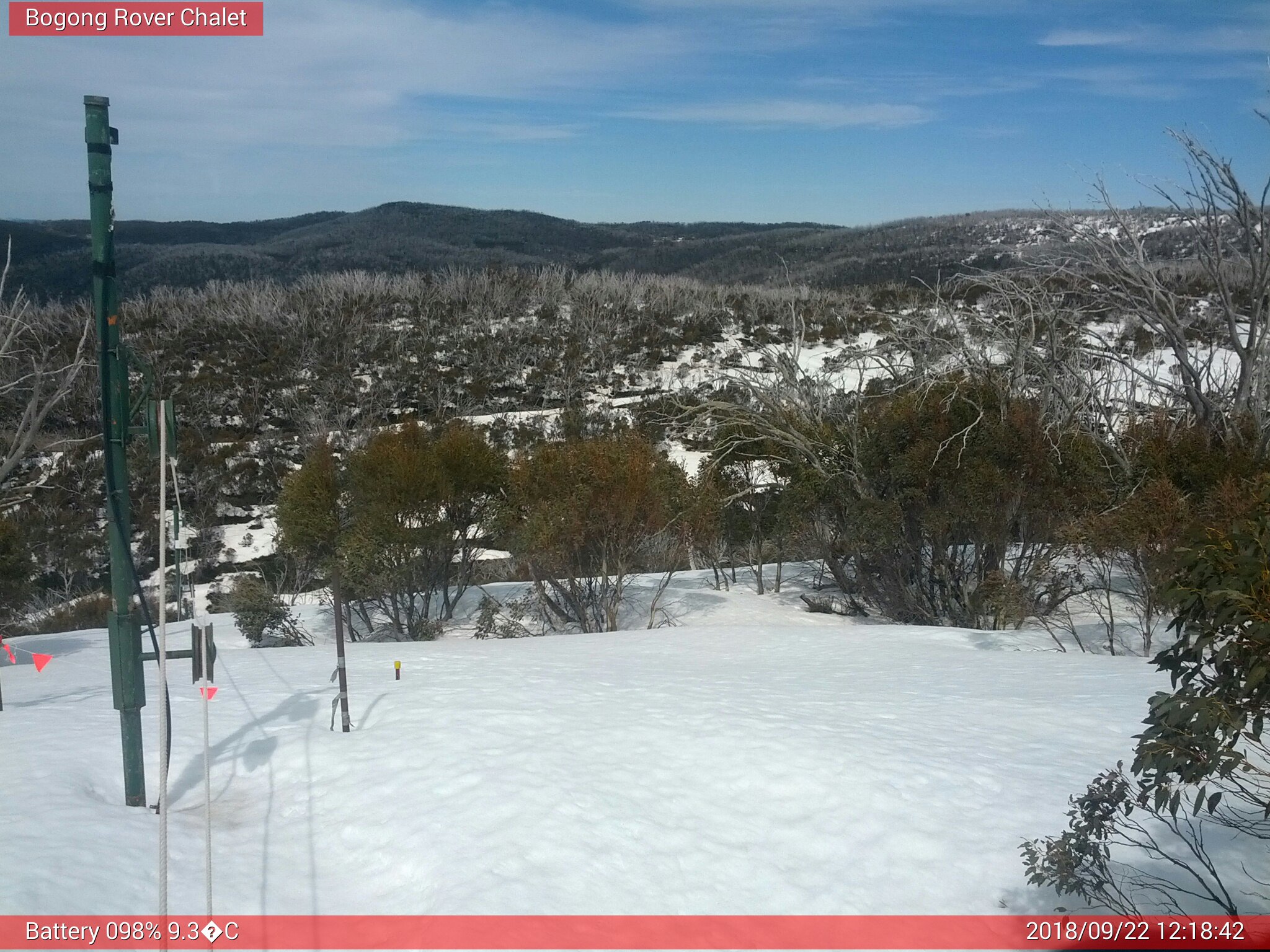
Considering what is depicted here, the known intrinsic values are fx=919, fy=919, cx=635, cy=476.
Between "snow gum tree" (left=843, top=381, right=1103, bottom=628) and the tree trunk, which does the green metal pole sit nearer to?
the tree trunk

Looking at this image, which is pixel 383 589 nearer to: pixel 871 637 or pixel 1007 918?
pixel 871 637

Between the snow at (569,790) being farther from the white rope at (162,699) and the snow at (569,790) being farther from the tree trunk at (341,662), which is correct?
the white rope at (162,699)

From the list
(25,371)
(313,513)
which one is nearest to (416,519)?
(313,513)

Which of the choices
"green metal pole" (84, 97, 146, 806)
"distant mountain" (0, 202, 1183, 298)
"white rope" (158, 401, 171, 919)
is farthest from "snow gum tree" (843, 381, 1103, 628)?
"distant mountain" (0, 202, 1183, 298)

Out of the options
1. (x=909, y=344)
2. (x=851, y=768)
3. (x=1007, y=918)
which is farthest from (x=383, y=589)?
(x=1007, y=918)

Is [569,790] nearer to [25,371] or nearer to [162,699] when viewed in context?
[162,699]

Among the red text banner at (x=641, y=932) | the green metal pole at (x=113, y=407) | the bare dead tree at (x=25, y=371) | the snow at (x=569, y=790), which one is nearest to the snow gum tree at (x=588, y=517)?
the snow at (x=569, y=790)
